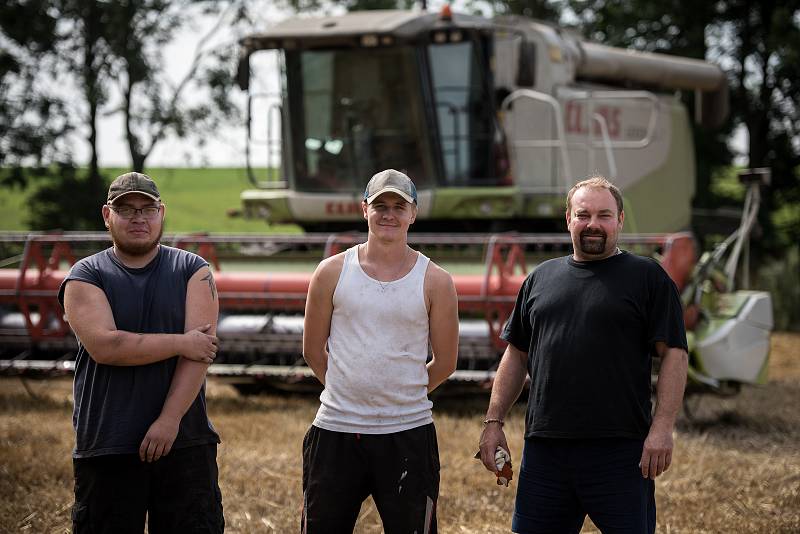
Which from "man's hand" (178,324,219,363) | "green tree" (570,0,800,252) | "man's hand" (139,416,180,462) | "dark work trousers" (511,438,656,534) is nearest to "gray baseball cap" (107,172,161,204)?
"man's hand" (178,324,219,363)

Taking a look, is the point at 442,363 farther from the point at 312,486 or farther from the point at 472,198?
the point at 472,198

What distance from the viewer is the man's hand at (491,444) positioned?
340 centimetres

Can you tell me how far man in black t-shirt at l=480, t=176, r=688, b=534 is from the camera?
→ 324 centimetres

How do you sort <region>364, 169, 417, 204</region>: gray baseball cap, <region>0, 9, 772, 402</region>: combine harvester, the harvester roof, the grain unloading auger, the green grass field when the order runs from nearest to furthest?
<region>364, 169, 417, 204</region>: gray baseball cap
the grain unloading auger
<region>0, 9, 772, 402</region>: combine harvester
the harvester roof
the green grass field

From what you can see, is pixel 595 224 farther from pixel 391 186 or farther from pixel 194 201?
pixel 194 201

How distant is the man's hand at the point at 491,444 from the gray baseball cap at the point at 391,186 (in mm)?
732

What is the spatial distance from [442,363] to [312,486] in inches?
21.5

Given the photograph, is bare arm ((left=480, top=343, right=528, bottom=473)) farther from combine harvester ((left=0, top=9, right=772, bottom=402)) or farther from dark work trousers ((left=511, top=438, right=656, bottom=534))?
combine harvester ((left=0, top=9, right=772, bottom=402))

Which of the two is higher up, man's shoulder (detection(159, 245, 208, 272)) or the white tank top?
man's shoulder (detection(159, 245, 208, 272))

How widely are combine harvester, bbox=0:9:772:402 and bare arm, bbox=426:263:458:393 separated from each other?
3948 mm

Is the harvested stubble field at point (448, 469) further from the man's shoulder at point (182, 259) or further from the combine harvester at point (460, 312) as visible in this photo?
the man's shoulder at point (182, 259)

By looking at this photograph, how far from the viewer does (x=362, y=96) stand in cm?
971

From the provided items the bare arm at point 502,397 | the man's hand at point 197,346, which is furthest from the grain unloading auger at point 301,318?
the man's hand at point 197,346

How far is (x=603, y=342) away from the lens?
3271mm
